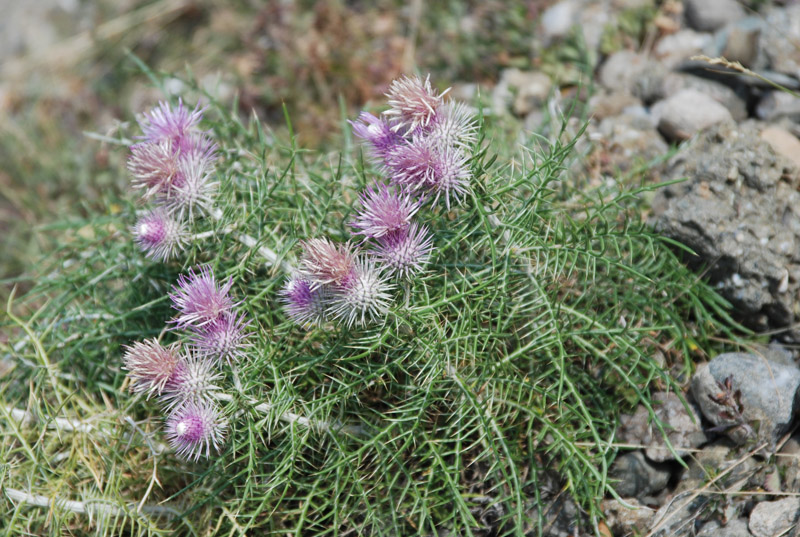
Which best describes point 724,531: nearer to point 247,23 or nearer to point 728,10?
point 728,10

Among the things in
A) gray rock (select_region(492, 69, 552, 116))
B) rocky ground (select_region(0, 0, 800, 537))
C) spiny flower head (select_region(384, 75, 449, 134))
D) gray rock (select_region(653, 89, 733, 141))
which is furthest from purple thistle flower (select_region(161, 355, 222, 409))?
gray rock (select_region(653, 89, 733, 141))

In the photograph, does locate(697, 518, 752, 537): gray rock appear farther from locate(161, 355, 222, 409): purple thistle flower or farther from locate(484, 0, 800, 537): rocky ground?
locate(161, 355, 222, 409): purple thistle flower

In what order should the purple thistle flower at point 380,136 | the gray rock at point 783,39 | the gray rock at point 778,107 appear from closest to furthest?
the purple thistle flower at point 380,136 → the gray rock at point 778,107 → the gray rock at point 783,39

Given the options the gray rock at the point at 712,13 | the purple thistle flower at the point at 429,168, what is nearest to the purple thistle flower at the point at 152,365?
the purple thistle flower at the point at 429,168

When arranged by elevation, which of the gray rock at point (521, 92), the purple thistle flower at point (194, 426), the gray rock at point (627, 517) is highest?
the purple thistle flower at point (194, 426)

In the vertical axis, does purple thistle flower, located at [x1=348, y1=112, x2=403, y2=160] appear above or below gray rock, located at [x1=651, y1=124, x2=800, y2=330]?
above

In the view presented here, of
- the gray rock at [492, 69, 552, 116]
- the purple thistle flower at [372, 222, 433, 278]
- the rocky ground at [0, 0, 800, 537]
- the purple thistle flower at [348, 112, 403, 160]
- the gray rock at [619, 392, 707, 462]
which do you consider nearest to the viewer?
the purple thistle flower at [372, 222, 433, 278]

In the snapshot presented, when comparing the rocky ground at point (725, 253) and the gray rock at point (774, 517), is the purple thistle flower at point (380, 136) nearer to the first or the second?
the rocky ground at point (725, 253)
